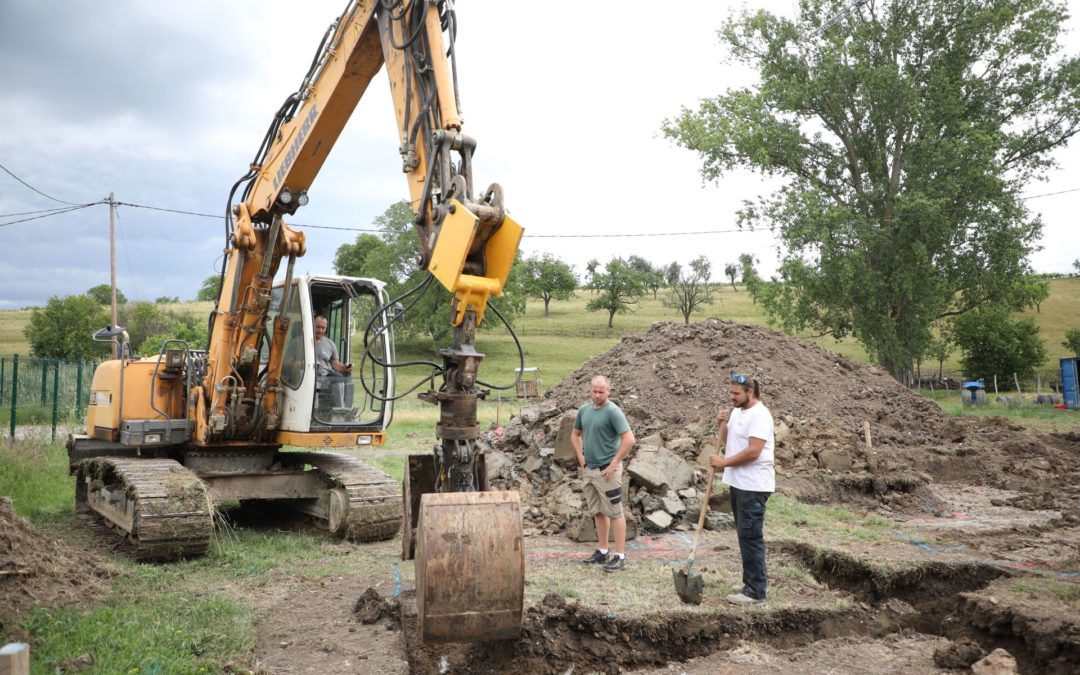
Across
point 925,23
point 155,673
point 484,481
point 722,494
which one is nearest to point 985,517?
point 722,494

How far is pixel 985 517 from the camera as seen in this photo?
10016 mm

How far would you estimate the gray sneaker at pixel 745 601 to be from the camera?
5.89 m

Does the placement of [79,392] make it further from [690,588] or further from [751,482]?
[751,482]

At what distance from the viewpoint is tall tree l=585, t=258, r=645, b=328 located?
59469 millimetres

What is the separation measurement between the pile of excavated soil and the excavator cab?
239cm

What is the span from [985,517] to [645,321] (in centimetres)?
4985

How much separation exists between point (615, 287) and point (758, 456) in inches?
2119

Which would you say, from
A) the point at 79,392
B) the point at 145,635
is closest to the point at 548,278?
the point at 79,392

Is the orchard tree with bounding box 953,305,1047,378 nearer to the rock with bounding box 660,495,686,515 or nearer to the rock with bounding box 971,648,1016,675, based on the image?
the rock with bounding box 660,495,686,515

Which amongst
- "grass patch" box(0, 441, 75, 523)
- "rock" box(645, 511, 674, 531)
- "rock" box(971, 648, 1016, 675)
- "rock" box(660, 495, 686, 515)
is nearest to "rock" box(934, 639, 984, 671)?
"rock" box(971, 648, 1016, 675)

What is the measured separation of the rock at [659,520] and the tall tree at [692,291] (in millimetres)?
42793

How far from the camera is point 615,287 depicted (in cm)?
5944

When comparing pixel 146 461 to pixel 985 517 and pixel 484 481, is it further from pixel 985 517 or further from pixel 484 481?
pixel 985 517

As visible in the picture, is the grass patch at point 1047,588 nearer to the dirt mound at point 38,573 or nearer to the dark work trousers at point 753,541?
the dark work trousers at point 753,541
